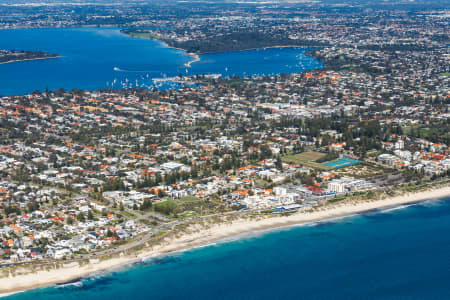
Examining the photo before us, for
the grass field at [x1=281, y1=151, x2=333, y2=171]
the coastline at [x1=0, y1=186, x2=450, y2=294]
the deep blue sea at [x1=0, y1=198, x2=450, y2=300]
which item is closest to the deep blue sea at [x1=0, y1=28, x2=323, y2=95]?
the grass field at [x1=281, y1=151, x2=333, y2=171]

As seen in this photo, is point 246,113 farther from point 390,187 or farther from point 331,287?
point 331,287

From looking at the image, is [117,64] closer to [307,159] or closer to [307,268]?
[307,159]

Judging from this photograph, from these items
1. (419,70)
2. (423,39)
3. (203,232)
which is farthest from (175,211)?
(423,39)

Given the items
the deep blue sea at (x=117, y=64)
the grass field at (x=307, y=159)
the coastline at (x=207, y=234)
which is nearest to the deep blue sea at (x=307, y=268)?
the coastline at (x=207, y=234)

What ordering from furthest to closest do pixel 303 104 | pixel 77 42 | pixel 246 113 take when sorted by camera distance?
pixel 77 42
pixel 303 104
pixel 246 113

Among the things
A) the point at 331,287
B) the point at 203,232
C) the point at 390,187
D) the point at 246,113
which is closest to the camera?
the point at 331,287
